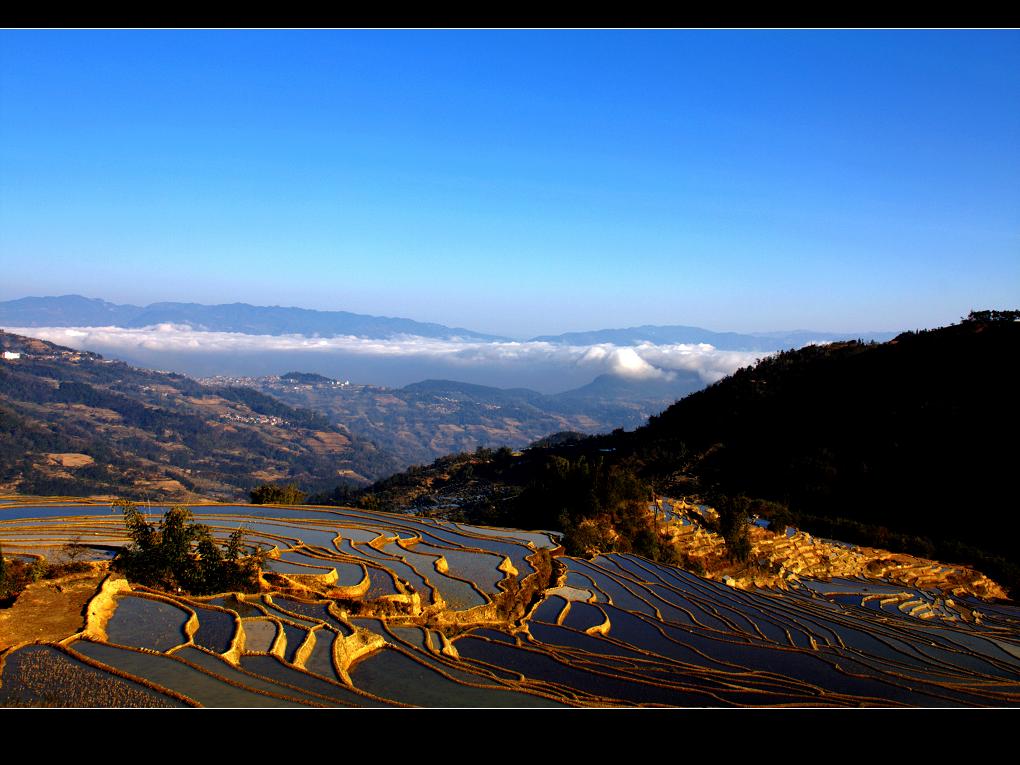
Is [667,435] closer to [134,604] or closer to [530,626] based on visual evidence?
[530,626]

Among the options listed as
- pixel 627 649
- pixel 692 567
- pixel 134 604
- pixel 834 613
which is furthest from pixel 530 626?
pixel 692 567

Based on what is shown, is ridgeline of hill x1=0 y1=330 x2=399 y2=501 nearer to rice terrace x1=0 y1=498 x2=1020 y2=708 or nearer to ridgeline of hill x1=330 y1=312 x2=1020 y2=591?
ridgeline of hill x1=330 y1=312 x2=1020 y2=591

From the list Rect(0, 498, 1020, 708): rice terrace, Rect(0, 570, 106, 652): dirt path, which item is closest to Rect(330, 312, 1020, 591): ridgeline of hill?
Rect(0, 498, 1020, 708): rice terrace

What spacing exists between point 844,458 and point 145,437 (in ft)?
379

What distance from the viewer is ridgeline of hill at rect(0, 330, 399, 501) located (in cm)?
7625

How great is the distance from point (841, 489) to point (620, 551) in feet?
56.3

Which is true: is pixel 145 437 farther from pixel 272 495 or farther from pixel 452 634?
pixel 452 634

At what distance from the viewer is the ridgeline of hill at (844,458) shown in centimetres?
2450

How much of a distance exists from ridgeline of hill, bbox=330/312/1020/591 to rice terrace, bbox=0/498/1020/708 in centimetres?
619

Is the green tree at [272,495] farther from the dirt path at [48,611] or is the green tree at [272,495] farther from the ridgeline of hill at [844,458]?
the dirt path at [48,611]

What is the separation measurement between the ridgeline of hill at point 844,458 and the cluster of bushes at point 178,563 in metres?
11.4

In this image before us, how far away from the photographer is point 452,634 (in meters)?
10.2

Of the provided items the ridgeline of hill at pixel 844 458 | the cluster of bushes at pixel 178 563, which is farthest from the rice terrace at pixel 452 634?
the ridgeline of hill at pixel 844 458

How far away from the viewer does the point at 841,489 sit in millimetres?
30797
